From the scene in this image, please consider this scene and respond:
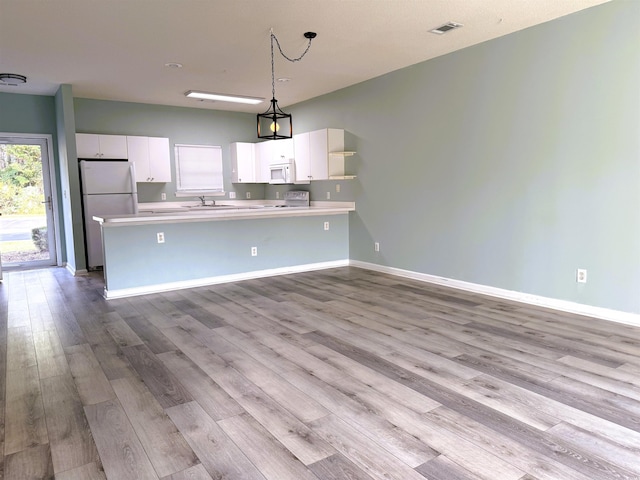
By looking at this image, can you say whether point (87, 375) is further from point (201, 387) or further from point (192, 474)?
point (192, 474)

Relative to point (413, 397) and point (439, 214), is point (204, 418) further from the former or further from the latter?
point (439, 214)

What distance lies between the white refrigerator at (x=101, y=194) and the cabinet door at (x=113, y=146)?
28cm

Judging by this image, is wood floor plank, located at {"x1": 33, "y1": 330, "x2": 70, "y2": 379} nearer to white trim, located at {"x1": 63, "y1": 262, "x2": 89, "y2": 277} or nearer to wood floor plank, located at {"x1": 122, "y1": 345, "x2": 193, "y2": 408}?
wood floor plank, located at {"x1": 122, "y1": 345, "x2": 193, "y2": 408}

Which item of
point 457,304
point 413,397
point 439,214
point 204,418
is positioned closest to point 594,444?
point 413,397

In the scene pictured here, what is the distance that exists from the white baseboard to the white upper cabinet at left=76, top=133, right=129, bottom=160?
4440 mm

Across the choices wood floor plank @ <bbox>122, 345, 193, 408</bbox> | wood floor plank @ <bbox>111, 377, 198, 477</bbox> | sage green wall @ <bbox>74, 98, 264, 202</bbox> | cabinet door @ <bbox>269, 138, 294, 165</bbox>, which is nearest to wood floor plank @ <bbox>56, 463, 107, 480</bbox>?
wood floor plank @ <bbox>111, 377, 198, 477</bbox>

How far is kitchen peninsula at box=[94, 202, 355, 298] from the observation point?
4.77 metres

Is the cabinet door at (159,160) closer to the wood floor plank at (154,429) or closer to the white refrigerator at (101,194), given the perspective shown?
the white refrigerator at (101,194)

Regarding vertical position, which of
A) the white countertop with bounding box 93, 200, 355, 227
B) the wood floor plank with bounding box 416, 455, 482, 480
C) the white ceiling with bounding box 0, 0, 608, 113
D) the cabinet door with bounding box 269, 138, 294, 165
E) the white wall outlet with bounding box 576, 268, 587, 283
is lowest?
the wood floor plank with bounding box 416, 455, 482, 480

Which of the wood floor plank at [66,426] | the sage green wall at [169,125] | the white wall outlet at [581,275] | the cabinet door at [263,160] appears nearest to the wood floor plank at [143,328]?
the wood floor plank at [66,426]

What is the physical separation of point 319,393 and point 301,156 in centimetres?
486

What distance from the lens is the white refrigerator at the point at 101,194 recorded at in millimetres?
6238

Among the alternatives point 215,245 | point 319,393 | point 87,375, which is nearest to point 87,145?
point 215,245

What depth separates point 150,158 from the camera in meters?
7.09
